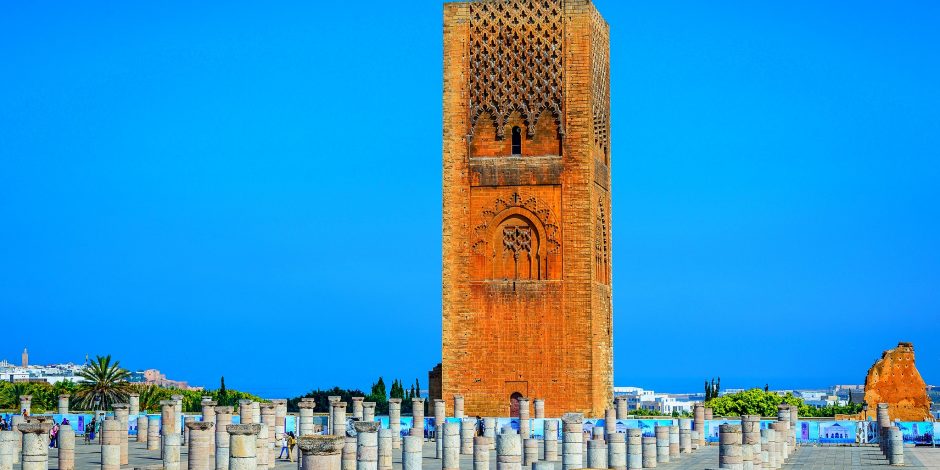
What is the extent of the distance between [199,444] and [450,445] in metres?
5.57

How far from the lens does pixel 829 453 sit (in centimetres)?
3169

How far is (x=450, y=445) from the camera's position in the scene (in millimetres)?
26828

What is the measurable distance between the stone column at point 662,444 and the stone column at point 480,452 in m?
4.26

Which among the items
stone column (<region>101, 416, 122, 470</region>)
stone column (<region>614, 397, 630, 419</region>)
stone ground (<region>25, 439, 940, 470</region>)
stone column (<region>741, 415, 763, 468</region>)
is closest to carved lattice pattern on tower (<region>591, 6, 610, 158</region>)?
stone column (<region>614, 397, 630, 419</region>)

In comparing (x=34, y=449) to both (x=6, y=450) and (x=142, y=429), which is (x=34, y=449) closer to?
(x=6, y=450)

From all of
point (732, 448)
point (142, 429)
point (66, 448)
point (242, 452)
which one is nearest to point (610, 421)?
point (142, 429)

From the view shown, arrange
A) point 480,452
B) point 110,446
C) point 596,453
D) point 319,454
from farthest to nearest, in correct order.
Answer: point 480,452, point 596,453, point 110,446, point 319,454

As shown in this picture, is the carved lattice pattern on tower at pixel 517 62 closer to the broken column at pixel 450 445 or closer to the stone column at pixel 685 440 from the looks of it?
the stone column at pixel 685 440

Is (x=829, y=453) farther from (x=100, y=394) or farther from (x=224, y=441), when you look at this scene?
(x=100, y=394)

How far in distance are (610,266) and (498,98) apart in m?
5.85

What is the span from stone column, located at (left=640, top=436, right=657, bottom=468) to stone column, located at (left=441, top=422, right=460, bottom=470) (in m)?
3.35

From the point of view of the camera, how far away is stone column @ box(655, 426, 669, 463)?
28.1m

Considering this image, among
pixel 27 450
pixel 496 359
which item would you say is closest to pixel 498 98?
pixel 496 359

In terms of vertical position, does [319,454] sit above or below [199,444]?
below
